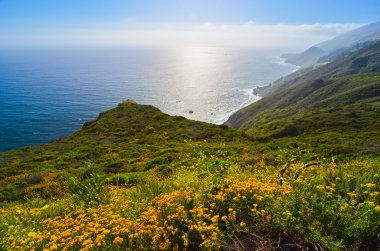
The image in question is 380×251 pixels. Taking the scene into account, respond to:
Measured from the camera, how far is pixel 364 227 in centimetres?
399

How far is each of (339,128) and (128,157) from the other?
3773cm

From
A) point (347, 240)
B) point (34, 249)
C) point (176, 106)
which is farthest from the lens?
point (176, 106)

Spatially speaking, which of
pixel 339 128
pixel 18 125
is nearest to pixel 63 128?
pixel 18 125

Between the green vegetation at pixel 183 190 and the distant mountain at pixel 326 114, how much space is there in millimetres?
832

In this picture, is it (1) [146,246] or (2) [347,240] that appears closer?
(2) [347,240]

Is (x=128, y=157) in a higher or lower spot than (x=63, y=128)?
higher

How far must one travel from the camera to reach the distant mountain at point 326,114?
32.6 meters

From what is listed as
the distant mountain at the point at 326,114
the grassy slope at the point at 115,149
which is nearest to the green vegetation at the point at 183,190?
the grassy slope at the point at 115,149

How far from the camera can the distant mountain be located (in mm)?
32625

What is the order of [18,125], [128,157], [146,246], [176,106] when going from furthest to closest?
[176,106], [18,125], [128,157], [146,246]

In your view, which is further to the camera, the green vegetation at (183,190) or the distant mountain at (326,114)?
the distant mountain at (326,114)

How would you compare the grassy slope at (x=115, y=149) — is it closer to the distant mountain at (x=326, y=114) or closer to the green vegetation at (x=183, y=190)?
the green vegetation at (x=183, y=190)

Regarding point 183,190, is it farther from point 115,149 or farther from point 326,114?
point 326,114

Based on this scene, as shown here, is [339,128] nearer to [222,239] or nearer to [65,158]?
[65,158]
